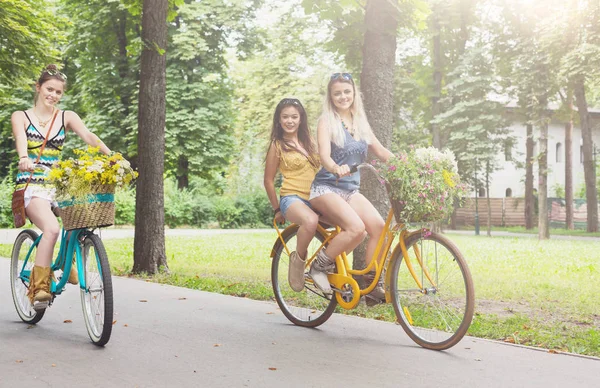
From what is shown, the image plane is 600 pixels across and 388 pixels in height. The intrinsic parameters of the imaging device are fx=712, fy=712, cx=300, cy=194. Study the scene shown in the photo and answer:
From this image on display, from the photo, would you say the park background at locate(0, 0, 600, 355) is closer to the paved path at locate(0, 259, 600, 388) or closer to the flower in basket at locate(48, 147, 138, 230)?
the paved path at locate(0, 259, 600, 388)

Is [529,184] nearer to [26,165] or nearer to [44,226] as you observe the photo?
[44,226]

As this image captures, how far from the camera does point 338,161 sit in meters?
6.04

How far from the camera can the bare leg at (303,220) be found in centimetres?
605

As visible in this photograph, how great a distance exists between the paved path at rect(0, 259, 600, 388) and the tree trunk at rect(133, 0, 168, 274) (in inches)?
136

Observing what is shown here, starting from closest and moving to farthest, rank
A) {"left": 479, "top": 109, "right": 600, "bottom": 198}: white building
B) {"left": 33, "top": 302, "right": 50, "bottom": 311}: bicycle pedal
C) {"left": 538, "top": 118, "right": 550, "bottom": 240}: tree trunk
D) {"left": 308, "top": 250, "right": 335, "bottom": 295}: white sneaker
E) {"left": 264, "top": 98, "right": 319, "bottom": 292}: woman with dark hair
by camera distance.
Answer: {"left": 33, "top": 302, "right": 50, "bottom": 311}: bicycle pedal, {"left": 308, "top": 250, "right": 335, "bottom": 295}: white sneaker, {"left": 264, "top": 98, "right": 319, "bottom": 292}: woman with dark hair, {"left": 538, "top": 118, "right": 550, "bottom": 240}: tree trunk, {"left": 479, "top": 109, "right": 600, "bottom": 198}: white building

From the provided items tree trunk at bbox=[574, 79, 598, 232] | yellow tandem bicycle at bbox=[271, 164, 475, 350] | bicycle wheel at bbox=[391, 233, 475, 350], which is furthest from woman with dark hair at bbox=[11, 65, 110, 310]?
tree trunk at bbox=[574, 79, 598, 232]

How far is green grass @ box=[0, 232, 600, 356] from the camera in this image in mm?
6486

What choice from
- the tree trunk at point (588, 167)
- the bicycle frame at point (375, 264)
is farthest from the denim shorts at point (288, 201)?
the tree trunk at point (588, 167)

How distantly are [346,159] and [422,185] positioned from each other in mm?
943

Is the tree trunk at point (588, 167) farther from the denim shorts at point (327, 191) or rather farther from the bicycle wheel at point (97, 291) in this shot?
the bicycle wheel at point (97, 291)

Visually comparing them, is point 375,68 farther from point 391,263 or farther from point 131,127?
point 131,127

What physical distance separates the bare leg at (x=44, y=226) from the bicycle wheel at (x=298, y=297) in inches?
80.5

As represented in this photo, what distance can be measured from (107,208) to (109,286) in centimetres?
61

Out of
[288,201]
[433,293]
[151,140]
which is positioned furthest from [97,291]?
[151,140]
